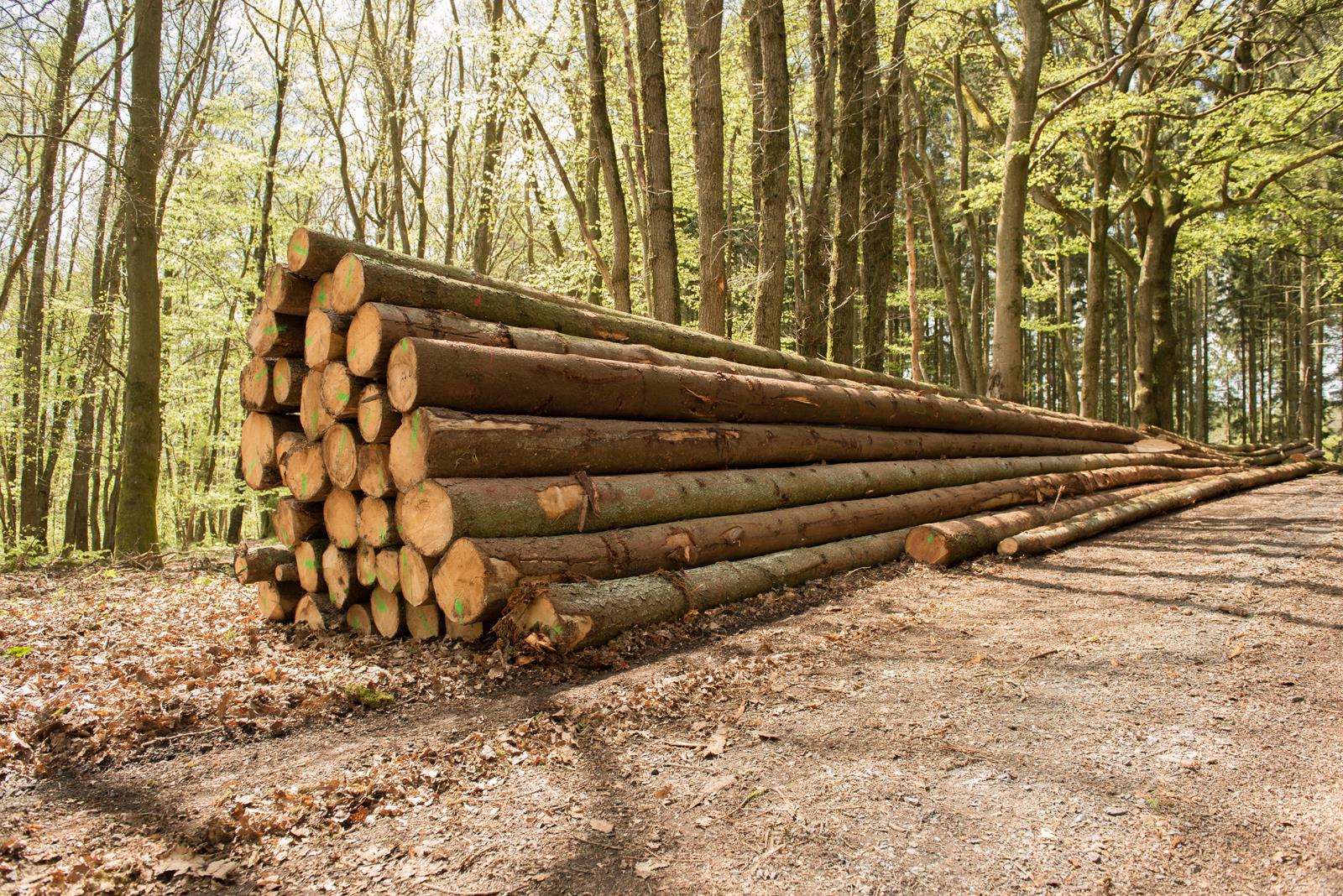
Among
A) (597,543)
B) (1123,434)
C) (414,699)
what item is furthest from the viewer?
(1123,434)

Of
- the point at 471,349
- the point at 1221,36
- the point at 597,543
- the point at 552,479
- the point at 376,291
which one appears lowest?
the point at 597,543

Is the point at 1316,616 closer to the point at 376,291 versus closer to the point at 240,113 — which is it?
the point at 376,291

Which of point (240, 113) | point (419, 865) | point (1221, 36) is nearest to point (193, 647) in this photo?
point (419, 865)

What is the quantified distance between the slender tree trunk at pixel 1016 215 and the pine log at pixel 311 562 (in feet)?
35.7

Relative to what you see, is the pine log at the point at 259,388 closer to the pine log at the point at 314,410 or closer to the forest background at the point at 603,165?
the pine log at the point at 314,410

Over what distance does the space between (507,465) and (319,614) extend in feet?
5.66

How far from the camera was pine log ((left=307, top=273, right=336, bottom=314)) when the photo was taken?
446 centimetres

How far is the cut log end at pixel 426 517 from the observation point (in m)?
3.89

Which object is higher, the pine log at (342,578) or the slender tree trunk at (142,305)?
the slender tree trunk at (142,305)

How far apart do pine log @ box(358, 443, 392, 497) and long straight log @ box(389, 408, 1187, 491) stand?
0.12m

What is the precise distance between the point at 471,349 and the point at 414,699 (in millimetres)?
1957

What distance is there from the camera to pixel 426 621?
4.29 meters

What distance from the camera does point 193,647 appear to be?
14.1ft

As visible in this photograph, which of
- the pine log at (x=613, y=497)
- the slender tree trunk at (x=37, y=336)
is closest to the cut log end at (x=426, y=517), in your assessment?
the pine log at (x=613, y=497)
